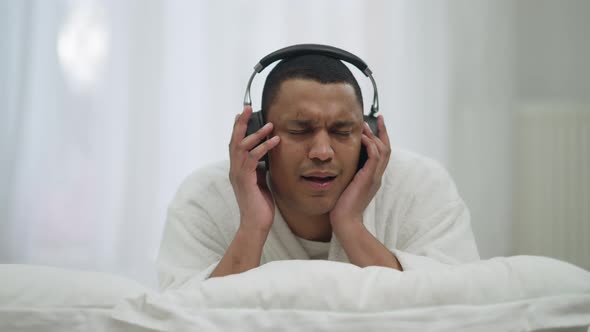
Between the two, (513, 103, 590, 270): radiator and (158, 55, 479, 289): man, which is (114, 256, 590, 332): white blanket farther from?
(513, 103, 590, 270): radiator

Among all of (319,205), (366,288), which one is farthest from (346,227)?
(366,288)

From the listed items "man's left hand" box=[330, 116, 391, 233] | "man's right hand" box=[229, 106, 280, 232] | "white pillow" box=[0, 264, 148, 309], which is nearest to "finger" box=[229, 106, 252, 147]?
"man's right hand" box=[229, 106, 280, 232]

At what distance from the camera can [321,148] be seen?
3.94 ft

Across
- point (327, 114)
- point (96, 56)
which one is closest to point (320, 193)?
point (327, 114)

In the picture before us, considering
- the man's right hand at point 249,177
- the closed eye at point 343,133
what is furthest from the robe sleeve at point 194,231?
the closed eye at point 343,133

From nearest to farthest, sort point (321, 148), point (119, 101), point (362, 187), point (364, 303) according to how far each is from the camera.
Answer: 1. point (364, 303)
2. point (321, 148)
3. point (362, 187)
4. point (119, 101)

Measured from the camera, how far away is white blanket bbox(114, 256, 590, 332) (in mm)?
676

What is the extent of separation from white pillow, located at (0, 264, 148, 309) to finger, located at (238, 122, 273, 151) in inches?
21.5

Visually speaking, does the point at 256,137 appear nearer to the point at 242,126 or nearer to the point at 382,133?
the point at 242,126

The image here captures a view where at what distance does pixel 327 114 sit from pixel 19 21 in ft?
7.50

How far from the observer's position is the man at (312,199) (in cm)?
124

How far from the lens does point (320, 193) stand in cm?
127

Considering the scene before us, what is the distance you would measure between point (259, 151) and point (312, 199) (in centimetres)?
15

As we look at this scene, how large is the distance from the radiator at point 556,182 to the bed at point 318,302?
2.43 metres
